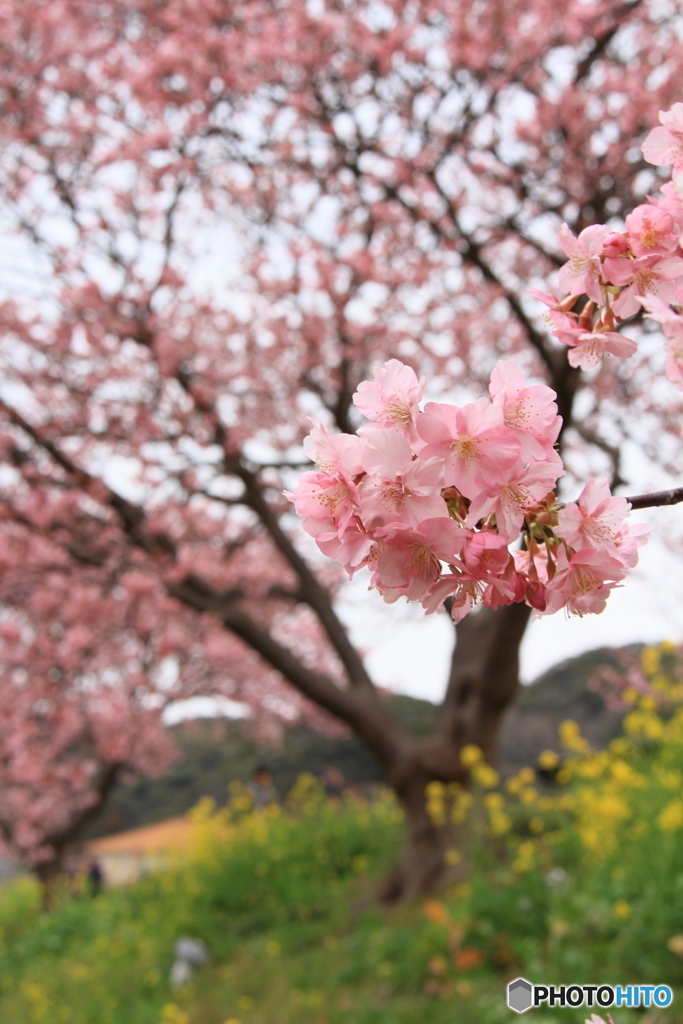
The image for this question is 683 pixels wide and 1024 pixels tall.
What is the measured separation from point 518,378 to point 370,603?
8.87m

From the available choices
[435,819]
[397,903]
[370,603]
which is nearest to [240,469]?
[435,819]

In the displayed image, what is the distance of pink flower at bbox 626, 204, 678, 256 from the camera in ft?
3.05

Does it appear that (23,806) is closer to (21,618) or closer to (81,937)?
(81,937)

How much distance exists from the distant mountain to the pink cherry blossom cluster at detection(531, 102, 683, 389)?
8.99 metres

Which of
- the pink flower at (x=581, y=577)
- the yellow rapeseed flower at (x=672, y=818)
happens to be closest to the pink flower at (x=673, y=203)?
the pink flower at (x=581, y=577)

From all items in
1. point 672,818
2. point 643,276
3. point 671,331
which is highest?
point 643,276

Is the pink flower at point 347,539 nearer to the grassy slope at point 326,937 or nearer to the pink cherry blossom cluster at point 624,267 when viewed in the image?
the pink cherry blossom cluster at point 624,267

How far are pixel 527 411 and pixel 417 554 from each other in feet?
0.63

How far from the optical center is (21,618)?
8.16 m

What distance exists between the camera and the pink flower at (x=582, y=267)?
3.10 ft

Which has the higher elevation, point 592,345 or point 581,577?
point 592,345

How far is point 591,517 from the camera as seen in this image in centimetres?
85

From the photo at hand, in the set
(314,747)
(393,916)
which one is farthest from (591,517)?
(314,747)

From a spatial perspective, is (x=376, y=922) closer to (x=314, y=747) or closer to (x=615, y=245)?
(x=615, y=245)
